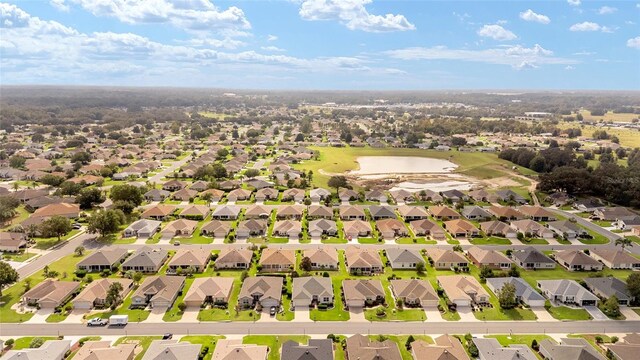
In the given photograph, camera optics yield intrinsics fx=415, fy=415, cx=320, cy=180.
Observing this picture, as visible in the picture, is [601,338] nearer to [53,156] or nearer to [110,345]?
[110,345]

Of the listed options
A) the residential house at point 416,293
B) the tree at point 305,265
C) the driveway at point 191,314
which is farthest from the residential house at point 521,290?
the driveway at point 191,314

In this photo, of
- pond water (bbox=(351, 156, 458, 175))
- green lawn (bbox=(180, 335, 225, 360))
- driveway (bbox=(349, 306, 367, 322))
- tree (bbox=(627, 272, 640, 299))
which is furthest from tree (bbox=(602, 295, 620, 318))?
pond water (bbox=(351, 156, 458, 175))

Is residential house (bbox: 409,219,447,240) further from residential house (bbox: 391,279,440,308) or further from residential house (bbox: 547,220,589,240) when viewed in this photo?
residential house (bbox: 547,220,589,240)

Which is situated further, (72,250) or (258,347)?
(72,250)

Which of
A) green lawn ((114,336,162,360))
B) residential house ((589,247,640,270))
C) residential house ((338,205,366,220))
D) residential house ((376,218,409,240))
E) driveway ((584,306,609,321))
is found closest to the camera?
green lawn ((114,336,162,360))

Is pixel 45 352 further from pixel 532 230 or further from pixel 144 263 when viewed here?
pixel 532 230

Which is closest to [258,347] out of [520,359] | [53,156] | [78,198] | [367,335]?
[367,335]
